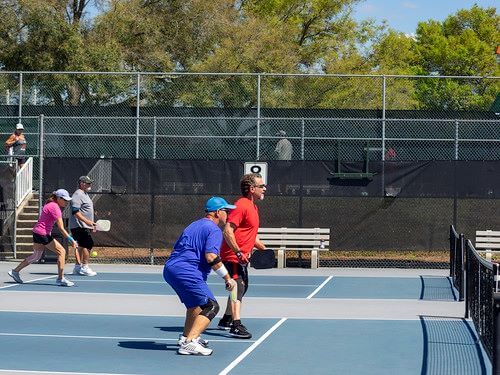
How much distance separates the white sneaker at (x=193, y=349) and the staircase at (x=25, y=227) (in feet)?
48.1

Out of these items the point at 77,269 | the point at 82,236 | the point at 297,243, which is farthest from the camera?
the point at 297,243

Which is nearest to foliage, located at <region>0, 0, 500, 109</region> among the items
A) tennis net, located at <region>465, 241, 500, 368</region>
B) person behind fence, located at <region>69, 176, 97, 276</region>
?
person behind fence, located at <region>69, 176, 97, 276</region>

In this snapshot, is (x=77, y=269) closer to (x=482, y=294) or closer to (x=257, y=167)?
(x=257, y=167)

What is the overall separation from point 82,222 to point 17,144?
22.3 feet

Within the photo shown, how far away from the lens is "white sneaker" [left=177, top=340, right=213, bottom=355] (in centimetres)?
1138

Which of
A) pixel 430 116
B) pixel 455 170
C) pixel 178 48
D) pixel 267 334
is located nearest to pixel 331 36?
pixel 178 48

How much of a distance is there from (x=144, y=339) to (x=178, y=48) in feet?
95.5

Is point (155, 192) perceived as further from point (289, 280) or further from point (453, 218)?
point (453, 218)

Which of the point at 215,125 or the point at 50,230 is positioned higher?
the point at 215,125

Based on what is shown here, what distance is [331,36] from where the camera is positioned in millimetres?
50656

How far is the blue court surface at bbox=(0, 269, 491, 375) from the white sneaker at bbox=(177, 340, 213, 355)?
81 millimetres

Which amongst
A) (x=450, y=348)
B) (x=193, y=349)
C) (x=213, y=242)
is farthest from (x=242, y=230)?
(x=450, y=348)

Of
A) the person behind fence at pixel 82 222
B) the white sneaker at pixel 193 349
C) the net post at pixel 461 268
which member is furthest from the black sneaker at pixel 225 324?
the person behind fence at pixel 82 222

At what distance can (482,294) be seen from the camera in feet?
39.9
